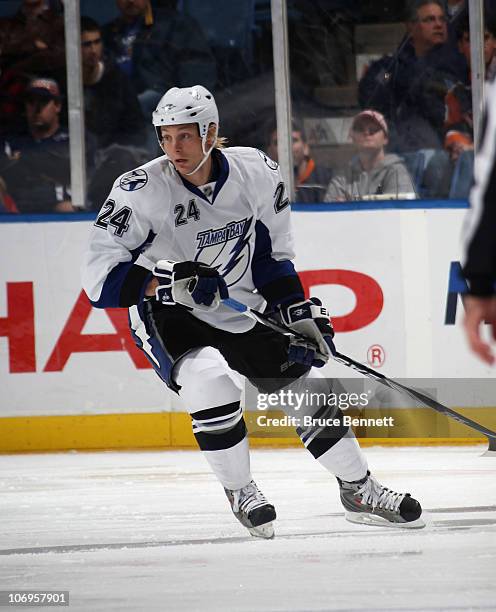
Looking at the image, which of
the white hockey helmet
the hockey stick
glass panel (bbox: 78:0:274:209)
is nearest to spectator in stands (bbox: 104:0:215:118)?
glass panel (bbox: 78:0:274:209)

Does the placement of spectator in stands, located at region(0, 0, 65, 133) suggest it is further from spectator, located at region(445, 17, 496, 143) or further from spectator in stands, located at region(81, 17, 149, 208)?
spectator, located at region(445, 17, 496, 143)

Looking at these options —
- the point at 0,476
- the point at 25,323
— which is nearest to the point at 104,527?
the point at 0,476

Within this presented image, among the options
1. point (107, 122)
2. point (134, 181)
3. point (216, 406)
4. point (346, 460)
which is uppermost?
point (107, 122)

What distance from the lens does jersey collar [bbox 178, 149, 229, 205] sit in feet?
9.35

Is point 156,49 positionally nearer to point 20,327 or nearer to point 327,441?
point 20,327

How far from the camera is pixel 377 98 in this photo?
4.77m

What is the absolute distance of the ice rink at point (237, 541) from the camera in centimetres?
205

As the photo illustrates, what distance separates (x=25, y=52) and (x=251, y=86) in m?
0.95

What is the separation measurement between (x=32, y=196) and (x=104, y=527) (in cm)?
215

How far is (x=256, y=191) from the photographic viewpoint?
2893 mm

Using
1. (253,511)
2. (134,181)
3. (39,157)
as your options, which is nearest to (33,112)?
(39,157)

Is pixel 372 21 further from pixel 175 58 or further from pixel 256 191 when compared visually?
pixel 256 191

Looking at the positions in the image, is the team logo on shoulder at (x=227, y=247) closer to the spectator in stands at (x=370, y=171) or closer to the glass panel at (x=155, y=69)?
the spectator in stands at (x=370, y=171)

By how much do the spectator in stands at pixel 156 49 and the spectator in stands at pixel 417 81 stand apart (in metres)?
0.70
